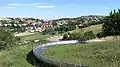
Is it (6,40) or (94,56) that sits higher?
(94,56)

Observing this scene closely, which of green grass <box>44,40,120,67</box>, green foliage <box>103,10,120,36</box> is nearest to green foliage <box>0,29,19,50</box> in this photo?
green foliage <box>103,10,120,36</box>

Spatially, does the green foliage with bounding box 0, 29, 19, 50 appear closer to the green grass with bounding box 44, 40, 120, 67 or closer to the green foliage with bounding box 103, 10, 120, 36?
the green foliage with bounding box 103, 10, 120, 36

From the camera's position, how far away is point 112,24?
5997cm

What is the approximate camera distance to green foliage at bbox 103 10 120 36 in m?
58.5

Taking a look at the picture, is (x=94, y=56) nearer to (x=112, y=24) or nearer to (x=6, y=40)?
(x=112, y=24)

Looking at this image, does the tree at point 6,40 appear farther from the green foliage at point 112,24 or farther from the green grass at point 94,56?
the green grass at point 94,56

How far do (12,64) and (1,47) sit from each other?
115 ft

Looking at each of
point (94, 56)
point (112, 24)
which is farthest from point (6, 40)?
point (94, 56)

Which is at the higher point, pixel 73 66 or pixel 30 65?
pixel 73 66

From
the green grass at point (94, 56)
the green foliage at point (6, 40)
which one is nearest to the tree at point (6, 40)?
the green foliage at point (6, 40)

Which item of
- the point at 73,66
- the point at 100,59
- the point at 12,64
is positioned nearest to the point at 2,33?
the point at 12,64

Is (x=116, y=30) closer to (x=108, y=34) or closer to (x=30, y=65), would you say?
(x=108, y=34)

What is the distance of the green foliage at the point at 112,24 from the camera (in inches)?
2303

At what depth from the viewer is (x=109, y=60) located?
2117 cm
